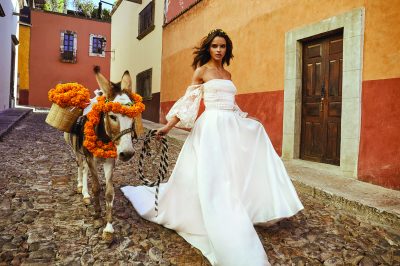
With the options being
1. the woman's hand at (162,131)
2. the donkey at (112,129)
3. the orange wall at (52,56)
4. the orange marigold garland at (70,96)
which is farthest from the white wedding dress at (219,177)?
the orange wall at (52,56)

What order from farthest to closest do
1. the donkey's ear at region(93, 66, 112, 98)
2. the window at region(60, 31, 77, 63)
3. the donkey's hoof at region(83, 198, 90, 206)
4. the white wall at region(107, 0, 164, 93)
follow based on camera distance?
1. the window at region(60, 31, 77, 63)
2. the white wall at region(107, 0, 164, 93)
3. the donkey's hoof at region(83, 198, 90, 206)
4. the donkey's ear at region(93, 66, 112, 98)

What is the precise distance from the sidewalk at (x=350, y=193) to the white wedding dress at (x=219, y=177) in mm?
1258

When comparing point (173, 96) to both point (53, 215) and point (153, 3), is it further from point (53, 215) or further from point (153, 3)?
point (53, 215)

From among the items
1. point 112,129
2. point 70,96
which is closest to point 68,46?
point 70,96

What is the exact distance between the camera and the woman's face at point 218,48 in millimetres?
3178

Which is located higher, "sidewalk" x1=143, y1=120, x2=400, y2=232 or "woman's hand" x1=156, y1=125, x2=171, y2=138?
"woman's hand" x1=156, y1=125, x2=171, y2=138

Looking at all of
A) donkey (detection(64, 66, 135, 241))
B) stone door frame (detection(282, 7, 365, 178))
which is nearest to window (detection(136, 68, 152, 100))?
stone door frame (detection(282, 7, 365, 178))

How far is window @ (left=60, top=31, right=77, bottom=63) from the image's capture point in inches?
1132

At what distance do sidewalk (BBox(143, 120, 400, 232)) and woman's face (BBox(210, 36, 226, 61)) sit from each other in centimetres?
243

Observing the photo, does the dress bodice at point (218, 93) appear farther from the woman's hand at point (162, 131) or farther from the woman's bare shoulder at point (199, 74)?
the woman's hand at point (162, 131)

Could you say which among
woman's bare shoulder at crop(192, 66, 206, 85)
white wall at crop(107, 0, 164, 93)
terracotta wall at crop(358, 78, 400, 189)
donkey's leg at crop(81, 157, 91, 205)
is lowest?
donkey's leg at crop(81, 157, 91, 205)

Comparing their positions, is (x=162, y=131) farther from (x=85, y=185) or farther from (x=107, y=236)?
(x=85, y=185)

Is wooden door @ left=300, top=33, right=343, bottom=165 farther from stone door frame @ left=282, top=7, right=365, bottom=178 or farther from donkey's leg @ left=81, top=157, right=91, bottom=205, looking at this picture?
donkey's leg @ left=81, top=157, right=91, bottom=205

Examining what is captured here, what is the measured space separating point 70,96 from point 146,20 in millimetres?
15059
